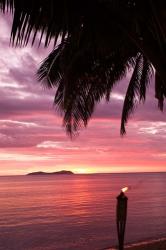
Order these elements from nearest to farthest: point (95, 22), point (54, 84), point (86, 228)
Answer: point (95, 22)
point (54, 84)
point (86, 228)

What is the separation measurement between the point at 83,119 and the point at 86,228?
25.0 m

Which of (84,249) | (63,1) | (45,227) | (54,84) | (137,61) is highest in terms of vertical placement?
(63,1)

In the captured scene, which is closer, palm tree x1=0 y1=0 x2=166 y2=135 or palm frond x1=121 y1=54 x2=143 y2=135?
palm tree x1=0 y1=0 x2=166 y2=135

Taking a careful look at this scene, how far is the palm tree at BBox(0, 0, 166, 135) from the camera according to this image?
650 cm

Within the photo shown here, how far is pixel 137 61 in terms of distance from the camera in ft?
39.2


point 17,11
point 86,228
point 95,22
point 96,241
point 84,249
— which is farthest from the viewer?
point 86,228

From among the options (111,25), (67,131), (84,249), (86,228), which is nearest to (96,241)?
(84,249)

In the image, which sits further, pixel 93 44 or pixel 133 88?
pixel 133 88

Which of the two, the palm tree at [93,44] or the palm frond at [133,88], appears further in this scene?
the palm frond at [133,88]

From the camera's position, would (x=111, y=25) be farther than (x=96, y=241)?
No

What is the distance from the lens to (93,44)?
26.9ft

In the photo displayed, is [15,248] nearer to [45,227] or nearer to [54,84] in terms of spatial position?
[45,227]

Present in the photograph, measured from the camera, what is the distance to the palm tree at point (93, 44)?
21.3ft

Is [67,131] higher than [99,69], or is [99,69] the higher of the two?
[99,69]
